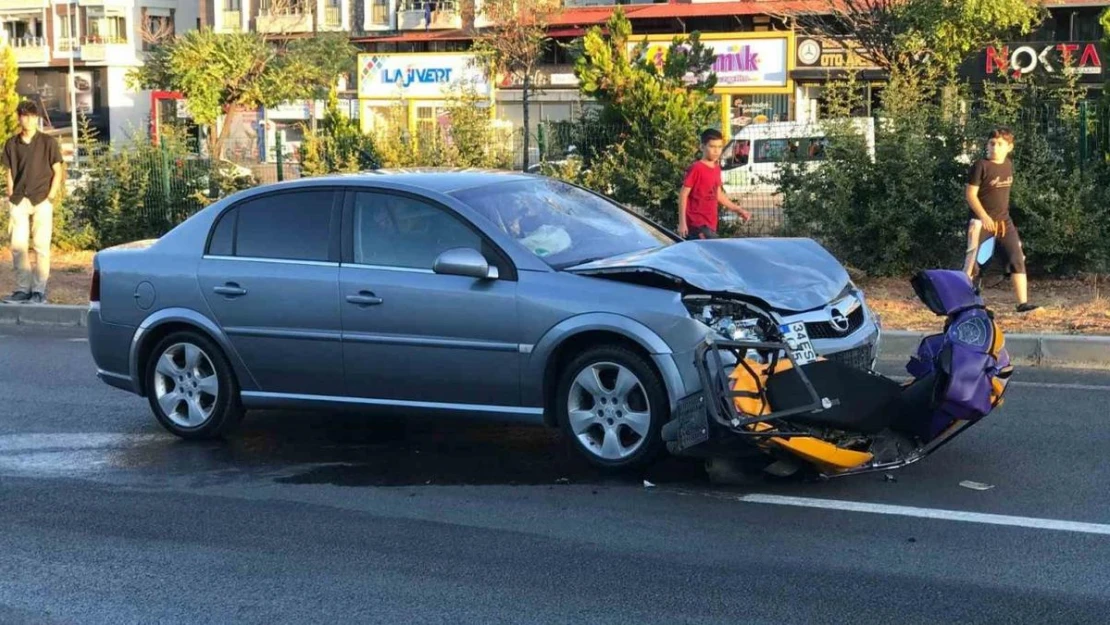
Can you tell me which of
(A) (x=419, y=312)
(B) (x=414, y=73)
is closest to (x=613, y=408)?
(A) (x=419, y=312)

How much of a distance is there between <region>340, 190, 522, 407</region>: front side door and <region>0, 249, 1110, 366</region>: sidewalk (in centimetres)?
459

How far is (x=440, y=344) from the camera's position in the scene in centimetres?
708

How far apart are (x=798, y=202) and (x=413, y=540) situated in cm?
914

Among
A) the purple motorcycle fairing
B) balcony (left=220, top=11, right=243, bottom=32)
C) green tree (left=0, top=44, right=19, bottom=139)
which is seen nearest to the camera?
the purple motorcycle fairing

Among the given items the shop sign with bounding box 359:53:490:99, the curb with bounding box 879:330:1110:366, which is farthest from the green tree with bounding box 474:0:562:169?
the curb with bounding box 879:330:1110:366

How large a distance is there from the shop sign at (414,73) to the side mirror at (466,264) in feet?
64.3

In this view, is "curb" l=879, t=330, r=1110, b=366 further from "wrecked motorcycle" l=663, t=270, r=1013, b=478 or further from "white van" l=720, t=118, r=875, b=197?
"white van" l=720, t=118, r=875, b=197

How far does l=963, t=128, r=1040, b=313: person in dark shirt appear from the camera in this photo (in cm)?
1134

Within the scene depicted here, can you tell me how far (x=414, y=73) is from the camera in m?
30.0

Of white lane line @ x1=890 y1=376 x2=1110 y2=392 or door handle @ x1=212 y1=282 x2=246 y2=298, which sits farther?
white lane line @ x1=890 y1=376 x2=1110 y2=392

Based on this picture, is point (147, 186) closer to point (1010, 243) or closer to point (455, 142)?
point (455, 142)

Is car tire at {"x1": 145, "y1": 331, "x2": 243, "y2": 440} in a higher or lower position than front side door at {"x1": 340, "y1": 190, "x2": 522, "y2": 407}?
lower

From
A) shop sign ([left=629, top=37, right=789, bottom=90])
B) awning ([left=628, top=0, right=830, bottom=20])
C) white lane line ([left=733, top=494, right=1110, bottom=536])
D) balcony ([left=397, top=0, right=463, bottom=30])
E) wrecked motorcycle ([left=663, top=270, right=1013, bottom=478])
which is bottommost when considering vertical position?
white lane line ([left=733, top=494, right=1110, bottom=536])

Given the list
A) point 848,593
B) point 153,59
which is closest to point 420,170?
point 848,593
